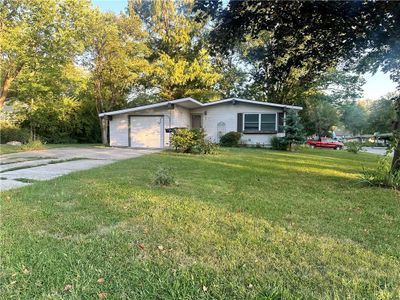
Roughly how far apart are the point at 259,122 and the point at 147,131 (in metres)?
7.17

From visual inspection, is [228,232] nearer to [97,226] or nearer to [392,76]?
[97,226]

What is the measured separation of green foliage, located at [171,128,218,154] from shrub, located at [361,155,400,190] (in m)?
7.40

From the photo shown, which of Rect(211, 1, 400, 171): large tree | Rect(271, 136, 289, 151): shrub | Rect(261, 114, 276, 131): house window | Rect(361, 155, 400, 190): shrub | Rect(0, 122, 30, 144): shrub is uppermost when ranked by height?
Rect(211, 1, 400, 171): large tree

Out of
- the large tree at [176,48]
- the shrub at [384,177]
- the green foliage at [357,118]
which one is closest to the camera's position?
the shrub at [384,177]

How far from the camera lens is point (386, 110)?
4656 centimetres

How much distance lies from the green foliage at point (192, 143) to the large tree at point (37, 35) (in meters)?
7.12

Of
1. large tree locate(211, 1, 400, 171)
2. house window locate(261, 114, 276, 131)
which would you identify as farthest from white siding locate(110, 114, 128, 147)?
large tree locate(211, 1, 400, 171)

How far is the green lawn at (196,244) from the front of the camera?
2205 millimetres

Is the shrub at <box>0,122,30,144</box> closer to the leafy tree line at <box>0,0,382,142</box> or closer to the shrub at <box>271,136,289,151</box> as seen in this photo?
the leafy tree line at <box>0,0,382,142</box>

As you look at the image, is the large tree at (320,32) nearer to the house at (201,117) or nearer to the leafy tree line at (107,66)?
the leafy tree line at (107,66)

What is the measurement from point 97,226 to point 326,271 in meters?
2.40

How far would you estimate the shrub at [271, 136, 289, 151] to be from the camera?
17734 mm

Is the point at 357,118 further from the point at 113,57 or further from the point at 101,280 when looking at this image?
the point at 101,280

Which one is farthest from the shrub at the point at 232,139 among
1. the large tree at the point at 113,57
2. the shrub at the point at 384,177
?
the shrub at the point at 384,177
